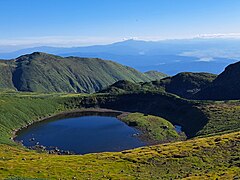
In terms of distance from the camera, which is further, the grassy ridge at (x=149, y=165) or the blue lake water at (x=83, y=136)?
the blue lake water at (x=83, y=136)

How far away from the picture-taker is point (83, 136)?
165500 mm

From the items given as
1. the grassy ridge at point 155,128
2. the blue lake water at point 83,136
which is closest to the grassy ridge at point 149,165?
the blue lake water at point 83,136

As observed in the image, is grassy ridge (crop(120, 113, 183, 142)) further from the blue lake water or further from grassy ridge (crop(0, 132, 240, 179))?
grassy ridge (crop(0, 132, 240, 179))

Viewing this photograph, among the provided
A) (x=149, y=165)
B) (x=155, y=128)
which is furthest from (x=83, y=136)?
(x=149, y=165)

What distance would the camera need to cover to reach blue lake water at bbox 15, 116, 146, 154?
147 meters

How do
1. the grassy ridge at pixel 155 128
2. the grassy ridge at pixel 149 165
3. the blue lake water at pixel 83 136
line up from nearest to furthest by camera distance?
the grassy ridge at pixel 149 165 < the blue lake water at pixel 83 136 < the grassy ridge at pixel 155 128

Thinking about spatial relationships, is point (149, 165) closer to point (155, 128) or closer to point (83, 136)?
point (83, 136)

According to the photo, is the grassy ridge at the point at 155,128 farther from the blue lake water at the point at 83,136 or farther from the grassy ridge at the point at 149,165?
the grassy ridge at the point at 149,165

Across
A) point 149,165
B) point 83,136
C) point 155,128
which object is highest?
point 149,165

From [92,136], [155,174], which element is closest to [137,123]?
[92,136]

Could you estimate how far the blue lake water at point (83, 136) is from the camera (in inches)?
5778

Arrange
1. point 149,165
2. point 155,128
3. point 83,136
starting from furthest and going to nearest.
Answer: point 155,128 → point 83,136 → point 149,165

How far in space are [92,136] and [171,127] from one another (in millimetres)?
47080

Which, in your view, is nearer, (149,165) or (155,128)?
(149,165)
